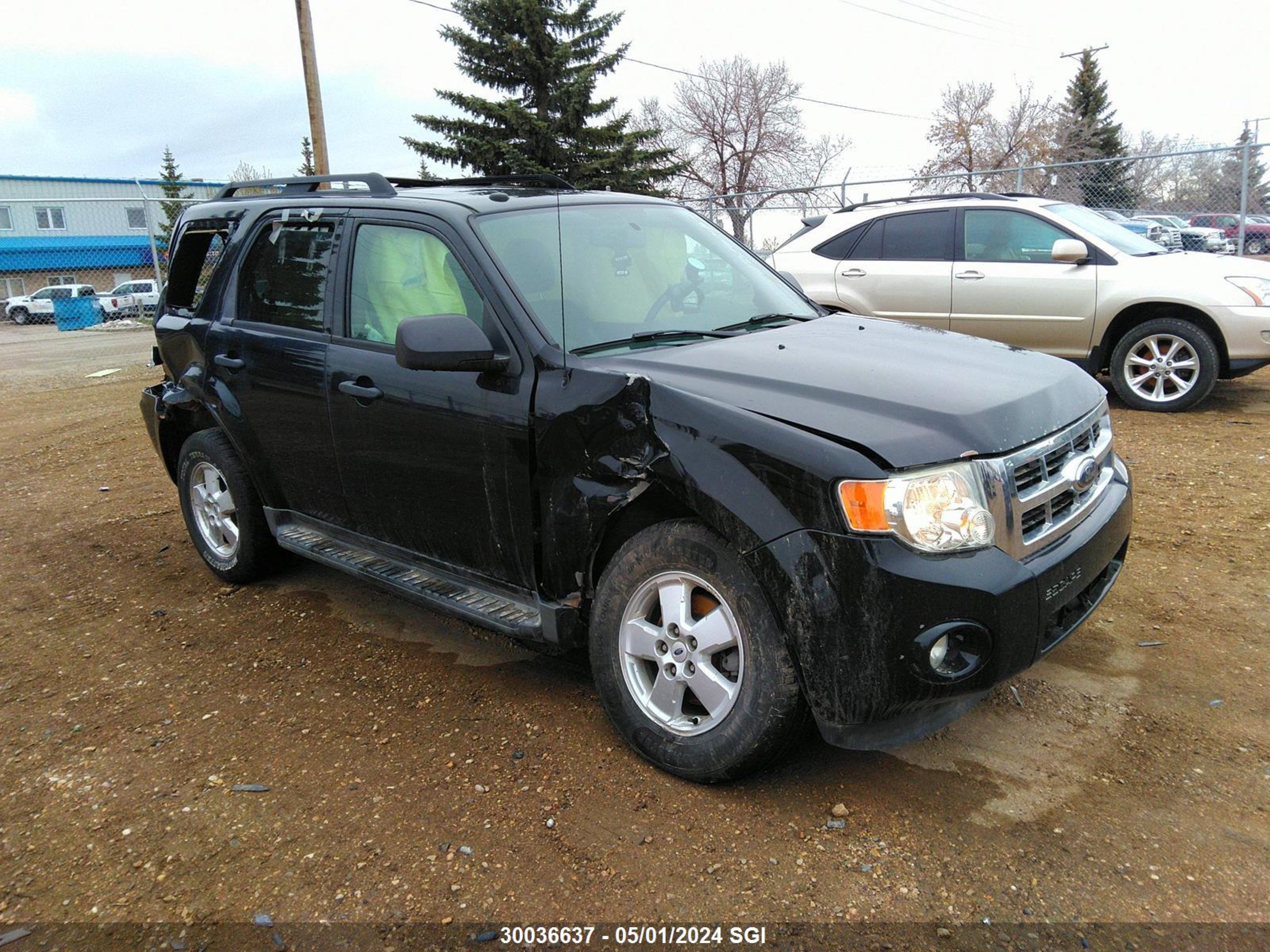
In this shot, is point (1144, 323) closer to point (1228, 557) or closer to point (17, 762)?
point (1228, 557)

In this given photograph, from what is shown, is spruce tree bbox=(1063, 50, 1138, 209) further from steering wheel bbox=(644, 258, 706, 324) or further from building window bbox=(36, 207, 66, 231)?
building window bbox=(36, 207, 66, 231)

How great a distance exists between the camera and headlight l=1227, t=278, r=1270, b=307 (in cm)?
748

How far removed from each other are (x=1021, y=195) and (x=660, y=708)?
7398mm

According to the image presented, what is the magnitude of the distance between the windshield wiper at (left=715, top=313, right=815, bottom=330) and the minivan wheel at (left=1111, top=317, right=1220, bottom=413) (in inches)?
201

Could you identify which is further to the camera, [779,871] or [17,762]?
[17,762]

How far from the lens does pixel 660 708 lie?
10.0 ft

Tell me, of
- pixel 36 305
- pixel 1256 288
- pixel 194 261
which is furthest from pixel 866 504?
pixel 36 305

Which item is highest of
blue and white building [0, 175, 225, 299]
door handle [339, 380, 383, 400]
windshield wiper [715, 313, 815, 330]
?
blue and white building [0, 175, 225, 299]

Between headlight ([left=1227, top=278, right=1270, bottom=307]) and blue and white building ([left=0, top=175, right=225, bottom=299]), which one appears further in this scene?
blue and white building ([left=0, top=175, right=225, bottom=299])

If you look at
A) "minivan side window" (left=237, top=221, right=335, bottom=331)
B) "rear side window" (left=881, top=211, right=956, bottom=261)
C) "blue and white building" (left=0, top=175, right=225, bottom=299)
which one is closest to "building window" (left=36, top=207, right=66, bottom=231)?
"blue and white building" (left=0, top=175, right=225, bottom=299)

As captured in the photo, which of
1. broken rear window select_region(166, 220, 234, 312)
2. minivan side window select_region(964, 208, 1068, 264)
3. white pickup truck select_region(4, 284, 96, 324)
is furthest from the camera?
white pickup truck select_region(4, 284, 96, 324)

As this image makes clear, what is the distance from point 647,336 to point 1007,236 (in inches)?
238

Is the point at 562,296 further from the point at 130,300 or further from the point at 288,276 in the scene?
the point at 130,300

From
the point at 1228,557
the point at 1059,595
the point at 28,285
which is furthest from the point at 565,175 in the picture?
the point at 28,285
